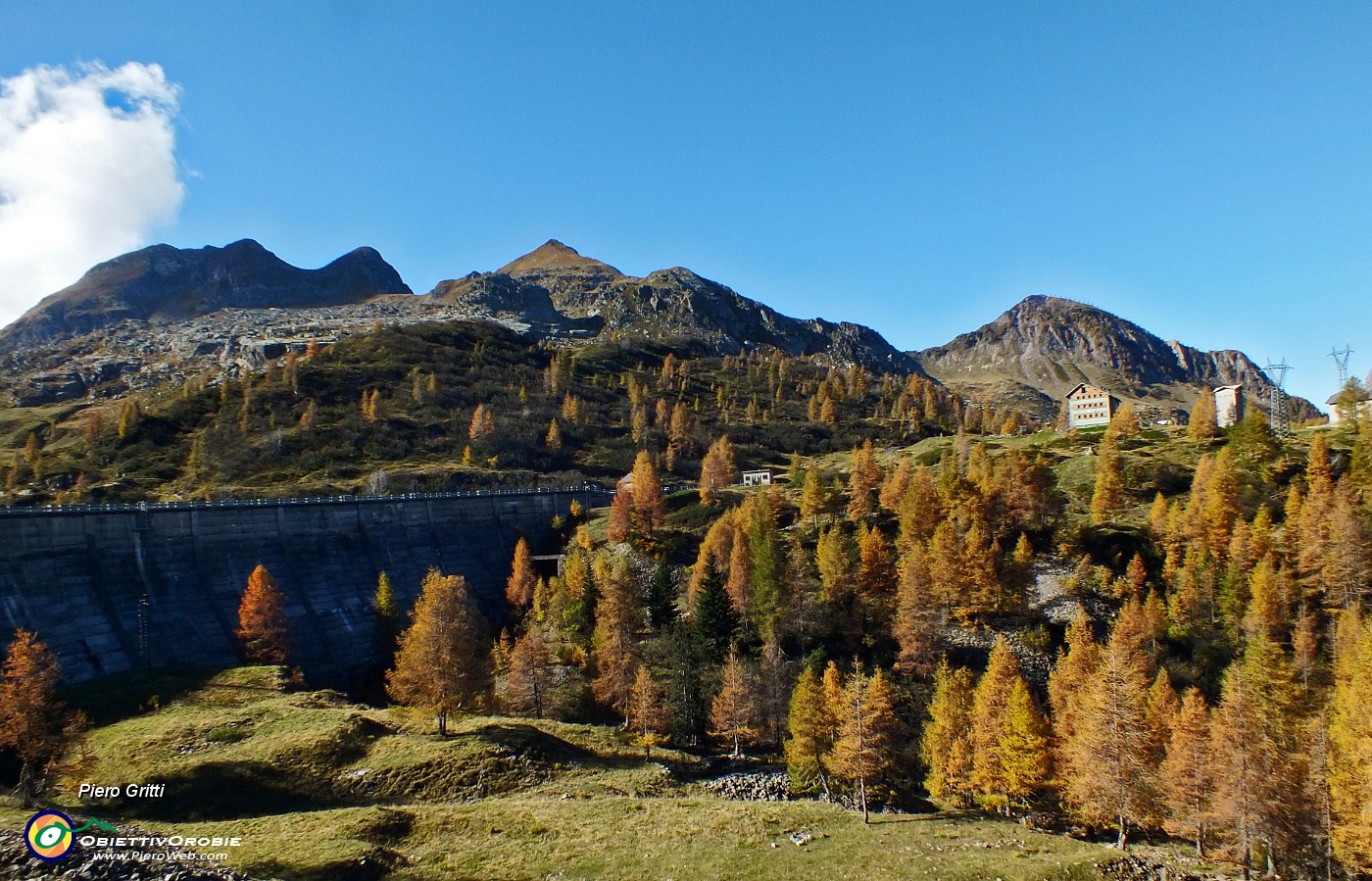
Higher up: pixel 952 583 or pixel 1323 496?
Result: pixel 1323 496

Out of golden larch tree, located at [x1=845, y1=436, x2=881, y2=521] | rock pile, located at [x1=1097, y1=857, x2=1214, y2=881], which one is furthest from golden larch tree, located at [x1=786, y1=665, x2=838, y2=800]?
golden larch tree, located at [x1=845, y1=436, x2=881, y2=521]

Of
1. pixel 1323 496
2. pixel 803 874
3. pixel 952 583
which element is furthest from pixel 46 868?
pixel 1323 496

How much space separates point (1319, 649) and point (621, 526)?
7099cm

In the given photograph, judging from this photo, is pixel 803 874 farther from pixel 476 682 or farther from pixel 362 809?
pixel 476 682

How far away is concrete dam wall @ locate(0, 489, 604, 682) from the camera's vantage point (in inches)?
2228

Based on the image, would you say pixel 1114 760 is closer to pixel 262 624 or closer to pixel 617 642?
pixel 617 642

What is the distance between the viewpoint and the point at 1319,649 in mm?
56875

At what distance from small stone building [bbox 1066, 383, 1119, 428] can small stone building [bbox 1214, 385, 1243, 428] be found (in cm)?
2893

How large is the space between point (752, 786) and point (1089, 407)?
130137mm

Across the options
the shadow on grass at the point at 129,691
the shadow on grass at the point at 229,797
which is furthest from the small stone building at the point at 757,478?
the shadow on grass at the point at 229,797

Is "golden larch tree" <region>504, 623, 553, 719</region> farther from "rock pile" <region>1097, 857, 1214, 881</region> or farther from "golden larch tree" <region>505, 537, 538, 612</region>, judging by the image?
"rock pile" <region>1097, 857, 1214, 881</region>

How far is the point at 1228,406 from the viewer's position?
10806 centimetres

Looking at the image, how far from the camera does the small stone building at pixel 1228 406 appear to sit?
106938 millimetres

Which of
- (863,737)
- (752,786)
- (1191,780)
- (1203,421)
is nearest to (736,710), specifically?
(752,786)
